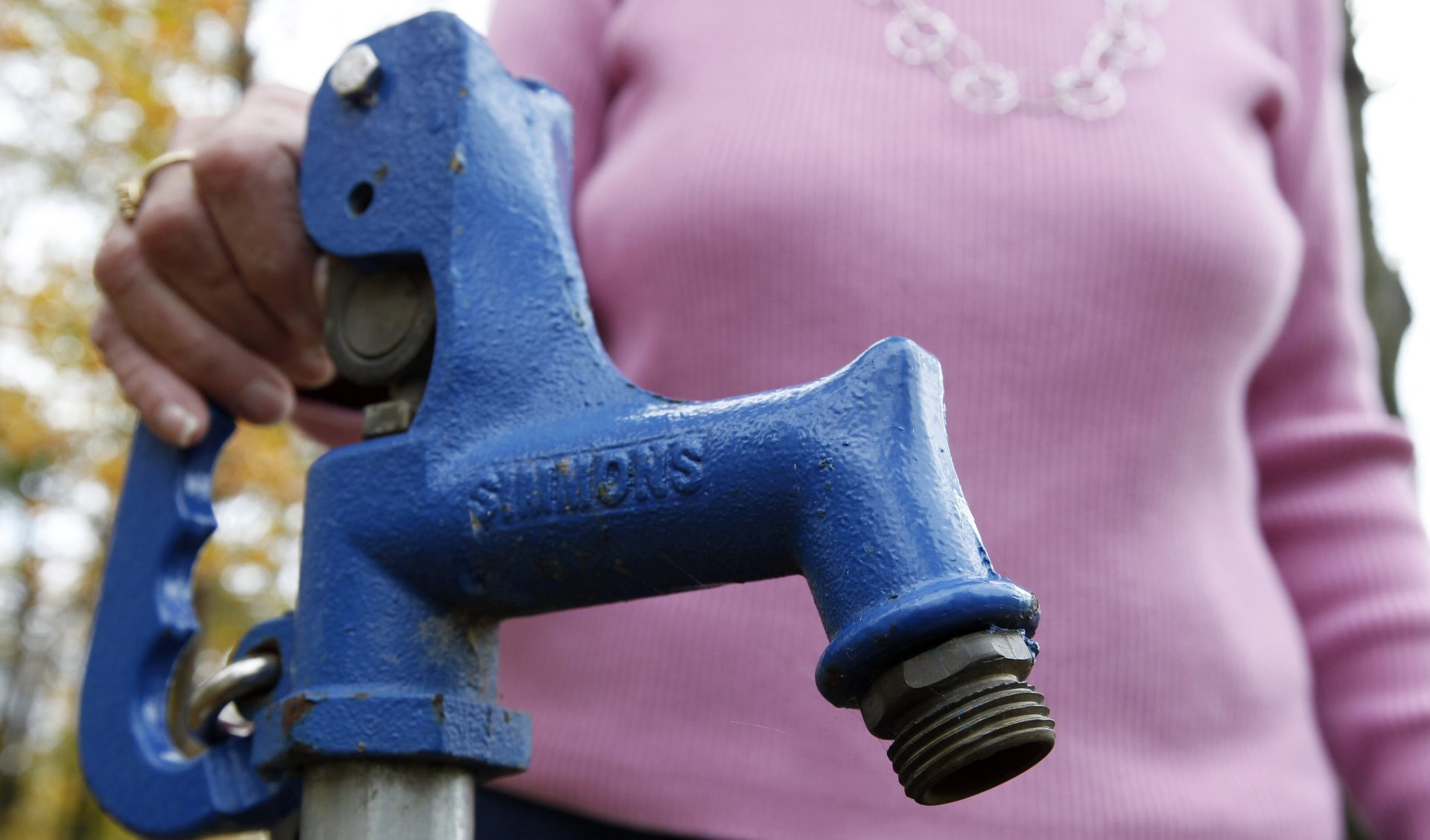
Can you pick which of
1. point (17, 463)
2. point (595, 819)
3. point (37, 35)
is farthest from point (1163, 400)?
point (17, 463)

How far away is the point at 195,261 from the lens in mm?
949

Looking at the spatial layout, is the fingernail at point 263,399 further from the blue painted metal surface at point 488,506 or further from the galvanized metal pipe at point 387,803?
the galvanized metal pipe at point 387,803

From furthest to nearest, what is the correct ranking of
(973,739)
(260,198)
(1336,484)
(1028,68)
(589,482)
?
(1336,484)
(1028,68)
(260,198)
(589,482)
(973,739)

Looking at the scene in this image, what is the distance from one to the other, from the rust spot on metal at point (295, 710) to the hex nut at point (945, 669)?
0.34 meters

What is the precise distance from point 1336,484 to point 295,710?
45.3 inches

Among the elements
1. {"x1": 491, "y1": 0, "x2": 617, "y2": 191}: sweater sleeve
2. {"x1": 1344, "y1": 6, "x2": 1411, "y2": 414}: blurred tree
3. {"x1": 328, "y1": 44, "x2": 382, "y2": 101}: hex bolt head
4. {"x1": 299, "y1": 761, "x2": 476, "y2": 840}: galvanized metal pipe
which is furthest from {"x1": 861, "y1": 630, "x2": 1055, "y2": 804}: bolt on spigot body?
{"x1": 1344, "y1": 6, "x2": 1411, "y2": 414}: blurred tree

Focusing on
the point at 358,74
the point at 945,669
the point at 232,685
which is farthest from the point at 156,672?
the point at 945,669

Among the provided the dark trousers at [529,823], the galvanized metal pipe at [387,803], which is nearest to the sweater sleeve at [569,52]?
the dark trousers at [529,823]

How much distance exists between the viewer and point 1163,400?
3.74 feet

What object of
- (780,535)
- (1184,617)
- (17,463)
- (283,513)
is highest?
(17,463)

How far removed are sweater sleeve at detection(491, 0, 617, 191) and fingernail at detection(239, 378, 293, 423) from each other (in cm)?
40

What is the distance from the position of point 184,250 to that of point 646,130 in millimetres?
432

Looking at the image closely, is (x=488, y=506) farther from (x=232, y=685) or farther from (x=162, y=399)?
(x=162, y=399)

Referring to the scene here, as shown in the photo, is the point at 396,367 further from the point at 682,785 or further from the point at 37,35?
the point at 37,35
